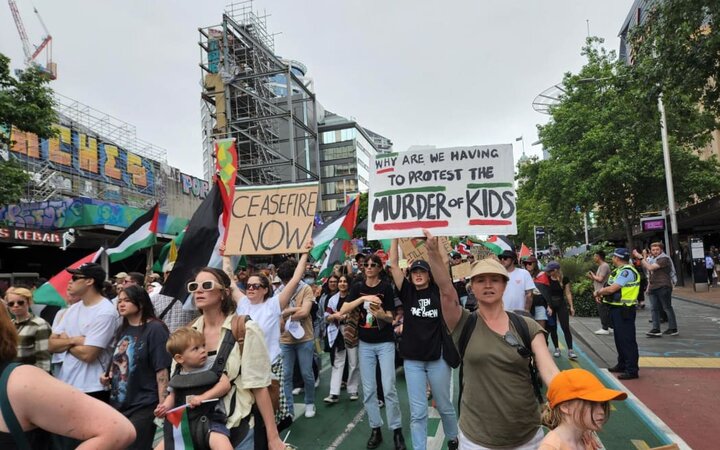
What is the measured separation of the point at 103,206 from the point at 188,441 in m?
21.1

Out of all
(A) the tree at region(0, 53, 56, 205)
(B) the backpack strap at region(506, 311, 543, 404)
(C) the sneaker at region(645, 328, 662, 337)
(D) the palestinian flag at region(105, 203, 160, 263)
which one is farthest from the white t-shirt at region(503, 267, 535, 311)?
(A) the tree at region(0, 53, 56, 205)

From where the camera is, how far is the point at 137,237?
22.0ft

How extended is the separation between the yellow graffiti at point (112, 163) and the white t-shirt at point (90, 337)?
97.3 ft

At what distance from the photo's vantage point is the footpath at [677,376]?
5168mm

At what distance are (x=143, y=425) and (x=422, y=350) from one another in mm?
2236

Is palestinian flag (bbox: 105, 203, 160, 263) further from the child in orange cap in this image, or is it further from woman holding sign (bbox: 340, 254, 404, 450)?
the child in orange cap

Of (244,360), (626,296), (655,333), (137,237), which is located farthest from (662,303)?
(244,360)

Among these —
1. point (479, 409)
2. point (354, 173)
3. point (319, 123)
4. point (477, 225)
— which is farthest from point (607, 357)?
point (319, 123)

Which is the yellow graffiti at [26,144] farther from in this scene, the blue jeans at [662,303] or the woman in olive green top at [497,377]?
the woman in olive green top at [497,377]

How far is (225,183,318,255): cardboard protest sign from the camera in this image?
4.73 m

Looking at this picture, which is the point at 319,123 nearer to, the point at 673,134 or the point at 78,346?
the point at 673,134

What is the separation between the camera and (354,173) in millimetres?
84625

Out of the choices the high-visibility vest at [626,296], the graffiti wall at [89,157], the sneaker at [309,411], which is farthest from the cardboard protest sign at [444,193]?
the graffiti wall at [89,157]

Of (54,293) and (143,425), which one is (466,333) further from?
(54,293)
